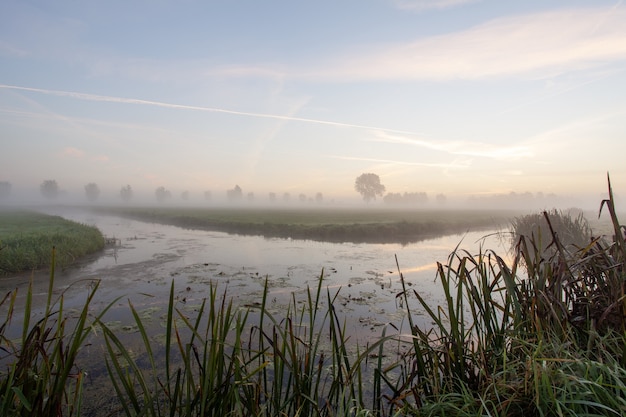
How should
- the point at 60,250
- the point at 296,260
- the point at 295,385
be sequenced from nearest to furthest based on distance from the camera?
the point at 295,385
the point at 60,250
the point at 296,260

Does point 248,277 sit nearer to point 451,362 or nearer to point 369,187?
point 451,362

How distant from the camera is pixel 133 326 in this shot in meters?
8.13

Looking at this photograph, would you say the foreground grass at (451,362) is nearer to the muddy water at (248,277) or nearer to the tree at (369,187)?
the muddy water at (248,277)

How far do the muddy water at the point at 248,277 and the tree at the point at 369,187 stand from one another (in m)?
103

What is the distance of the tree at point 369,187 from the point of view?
411ft

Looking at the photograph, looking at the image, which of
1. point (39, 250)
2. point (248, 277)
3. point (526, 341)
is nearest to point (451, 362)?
point (526, 341)

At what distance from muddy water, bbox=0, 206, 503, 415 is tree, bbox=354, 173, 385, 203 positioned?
103186mm

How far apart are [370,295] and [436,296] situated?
7.32 ft

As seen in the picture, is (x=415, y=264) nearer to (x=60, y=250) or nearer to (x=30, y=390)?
(x=30, y=390)

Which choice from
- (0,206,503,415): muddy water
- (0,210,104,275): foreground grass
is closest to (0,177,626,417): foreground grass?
(0,206,503,415): muddy water

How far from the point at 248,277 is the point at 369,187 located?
115 meters

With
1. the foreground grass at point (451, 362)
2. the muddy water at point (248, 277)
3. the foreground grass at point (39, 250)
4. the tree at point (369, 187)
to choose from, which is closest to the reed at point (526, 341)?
the foreground grass at point (451, 362)

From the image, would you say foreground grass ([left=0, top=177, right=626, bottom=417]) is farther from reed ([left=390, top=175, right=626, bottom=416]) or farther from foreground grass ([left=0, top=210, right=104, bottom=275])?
foreground grass ([left=0, top=210, right=104, bottom=275])

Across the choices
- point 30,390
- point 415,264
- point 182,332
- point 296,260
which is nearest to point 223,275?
point 296,260
